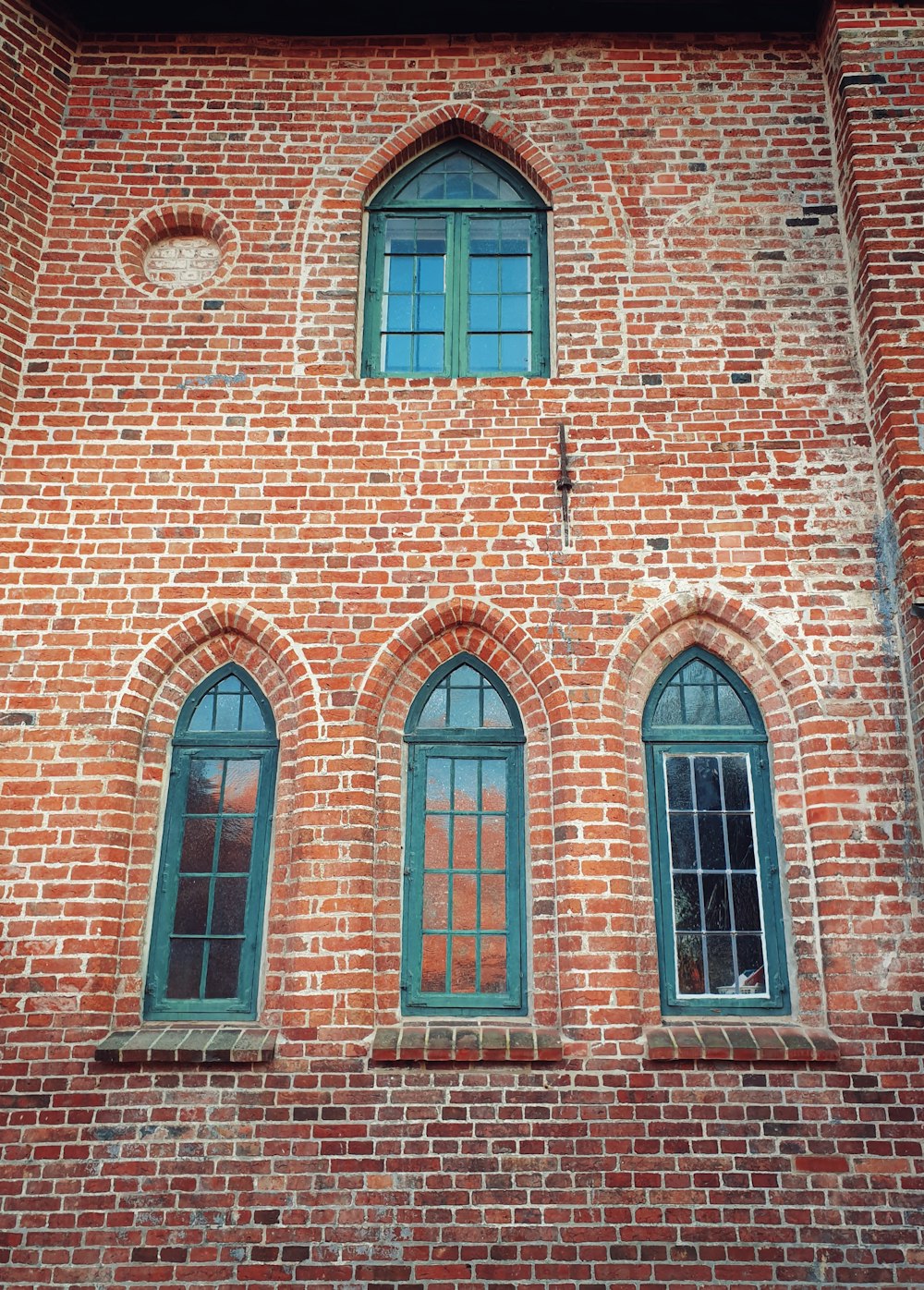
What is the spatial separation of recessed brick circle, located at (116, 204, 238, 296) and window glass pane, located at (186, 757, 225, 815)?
3150 millimetres

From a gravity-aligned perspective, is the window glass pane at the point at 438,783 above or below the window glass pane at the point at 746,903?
above

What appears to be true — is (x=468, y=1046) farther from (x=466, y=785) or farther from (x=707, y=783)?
(x=707, y=783)

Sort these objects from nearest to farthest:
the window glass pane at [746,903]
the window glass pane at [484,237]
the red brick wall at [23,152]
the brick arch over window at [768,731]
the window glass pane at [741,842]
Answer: the brick arch over window at [768,731] < the window glass pane at [746,903] < the window glass pane at [741,842] < the red brick wall at [23,152] < the window glass pane at [484,237]

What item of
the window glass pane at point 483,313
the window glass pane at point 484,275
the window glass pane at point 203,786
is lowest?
the window glass pane at point 203,786

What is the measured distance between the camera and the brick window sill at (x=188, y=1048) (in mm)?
5121

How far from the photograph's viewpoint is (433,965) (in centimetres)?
549

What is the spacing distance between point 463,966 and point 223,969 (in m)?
1.33

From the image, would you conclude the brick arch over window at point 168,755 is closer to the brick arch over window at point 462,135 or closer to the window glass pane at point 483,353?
the window glass pane at point 483,353

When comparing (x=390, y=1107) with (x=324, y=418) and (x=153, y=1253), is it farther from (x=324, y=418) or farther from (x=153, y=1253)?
(x=324, y=418)

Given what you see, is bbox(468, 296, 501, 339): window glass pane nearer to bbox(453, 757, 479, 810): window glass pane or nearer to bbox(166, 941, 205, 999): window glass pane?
bbox(453, 757, 479, 810): window glass pane

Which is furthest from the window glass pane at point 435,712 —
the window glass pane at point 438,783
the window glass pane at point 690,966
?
the window glass pane at point 690,966

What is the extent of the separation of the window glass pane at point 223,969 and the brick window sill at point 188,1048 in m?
0.26

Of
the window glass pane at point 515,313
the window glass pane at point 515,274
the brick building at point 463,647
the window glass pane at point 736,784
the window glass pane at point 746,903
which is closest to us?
the brick building at point 463,647

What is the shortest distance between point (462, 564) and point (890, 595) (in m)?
2.53
